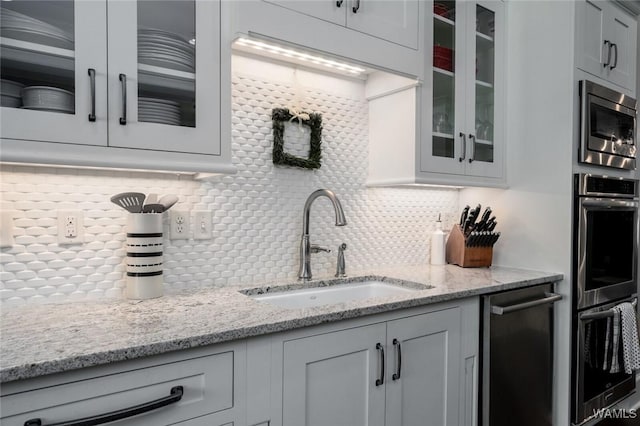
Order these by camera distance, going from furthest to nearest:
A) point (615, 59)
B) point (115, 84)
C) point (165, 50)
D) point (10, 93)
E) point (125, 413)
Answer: point (615, 59) < point (165, 50) < point (115, 84) < point (10, 93) < point (125, 413)

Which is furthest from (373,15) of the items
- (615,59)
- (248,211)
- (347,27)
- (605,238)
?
(605,238)

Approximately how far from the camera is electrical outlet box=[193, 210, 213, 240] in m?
1.66

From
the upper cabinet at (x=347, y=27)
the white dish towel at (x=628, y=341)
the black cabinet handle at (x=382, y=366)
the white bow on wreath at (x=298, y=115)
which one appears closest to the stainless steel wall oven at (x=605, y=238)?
the white dish towel at (x=628, y=341)

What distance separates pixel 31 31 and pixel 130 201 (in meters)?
0.56

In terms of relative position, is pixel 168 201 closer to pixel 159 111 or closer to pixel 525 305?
pixel 159 111

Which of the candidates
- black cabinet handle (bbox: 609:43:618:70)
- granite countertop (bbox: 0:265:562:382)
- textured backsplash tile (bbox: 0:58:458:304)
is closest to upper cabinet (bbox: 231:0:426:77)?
textured backsplash tile (bbox: 0:58:458:304)

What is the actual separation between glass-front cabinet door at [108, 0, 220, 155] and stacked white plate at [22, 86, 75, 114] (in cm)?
11

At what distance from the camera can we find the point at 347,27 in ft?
5.47

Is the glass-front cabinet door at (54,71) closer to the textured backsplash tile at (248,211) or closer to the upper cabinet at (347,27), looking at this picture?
the textured backsplash tile at (248,211)

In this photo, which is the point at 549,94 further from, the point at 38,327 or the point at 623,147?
the point at 38,327

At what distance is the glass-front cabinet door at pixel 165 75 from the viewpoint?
4.00ft

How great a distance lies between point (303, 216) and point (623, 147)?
1.93 m

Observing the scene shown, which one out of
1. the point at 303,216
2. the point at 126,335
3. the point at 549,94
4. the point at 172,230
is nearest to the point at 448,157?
the point at 549,94

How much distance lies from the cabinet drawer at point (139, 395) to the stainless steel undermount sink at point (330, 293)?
0.60 metres
